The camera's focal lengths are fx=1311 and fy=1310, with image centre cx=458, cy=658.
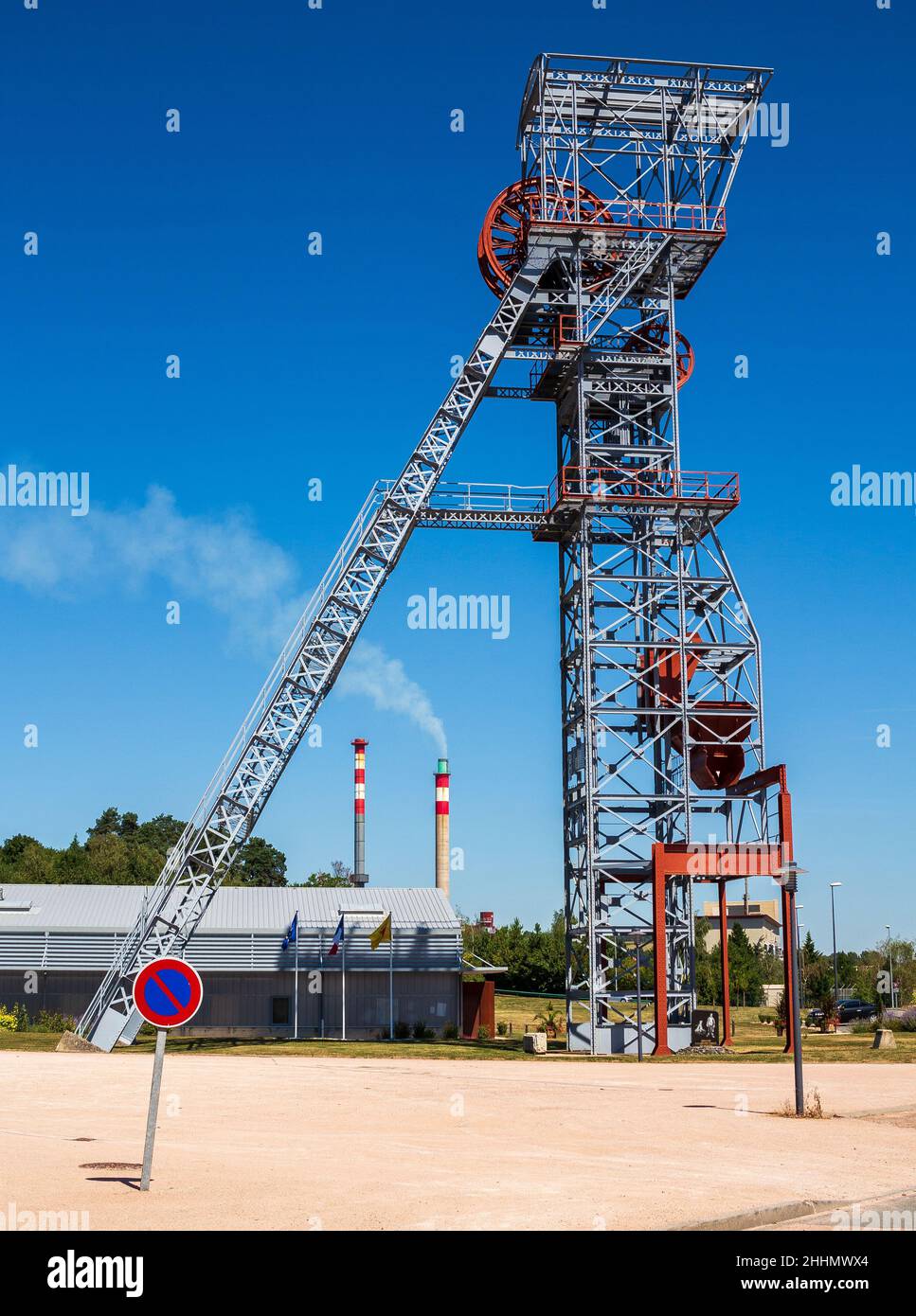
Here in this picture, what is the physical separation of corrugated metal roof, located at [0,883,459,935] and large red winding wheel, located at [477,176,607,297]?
24.7 m

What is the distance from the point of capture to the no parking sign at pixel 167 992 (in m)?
11.8

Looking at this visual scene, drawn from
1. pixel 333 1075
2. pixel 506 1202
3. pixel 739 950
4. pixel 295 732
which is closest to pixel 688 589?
pixel 295 732

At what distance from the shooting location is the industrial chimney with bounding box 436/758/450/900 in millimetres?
74750

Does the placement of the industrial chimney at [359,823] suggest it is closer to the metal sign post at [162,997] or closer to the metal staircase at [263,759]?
the metal staircase at [263,759]

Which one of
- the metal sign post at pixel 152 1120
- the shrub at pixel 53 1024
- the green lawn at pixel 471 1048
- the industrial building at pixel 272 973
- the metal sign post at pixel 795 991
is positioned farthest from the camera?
the industrial building at pixel 272 973

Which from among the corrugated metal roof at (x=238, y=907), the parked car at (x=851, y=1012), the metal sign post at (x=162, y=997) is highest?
the metal sign post at (x=162, y=997)

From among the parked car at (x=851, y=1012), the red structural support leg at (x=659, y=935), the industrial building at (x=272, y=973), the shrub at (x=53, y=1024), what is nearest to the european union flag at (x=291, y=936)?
the industrial building at (x=272, y=973)

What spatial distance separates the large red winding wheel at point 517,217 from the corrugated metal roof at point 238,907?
2469 centimetres

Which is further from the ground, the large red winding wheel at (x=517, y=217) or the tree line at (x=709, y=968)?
the large red winding wheel at (x=517, y=217)

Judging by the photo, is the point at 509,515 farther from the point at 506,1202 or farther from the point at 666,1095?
the point at 506,1202

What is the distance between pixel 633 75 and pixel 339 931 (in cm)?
3059

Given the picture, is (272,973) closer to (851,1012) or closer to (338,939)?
(338,939)
